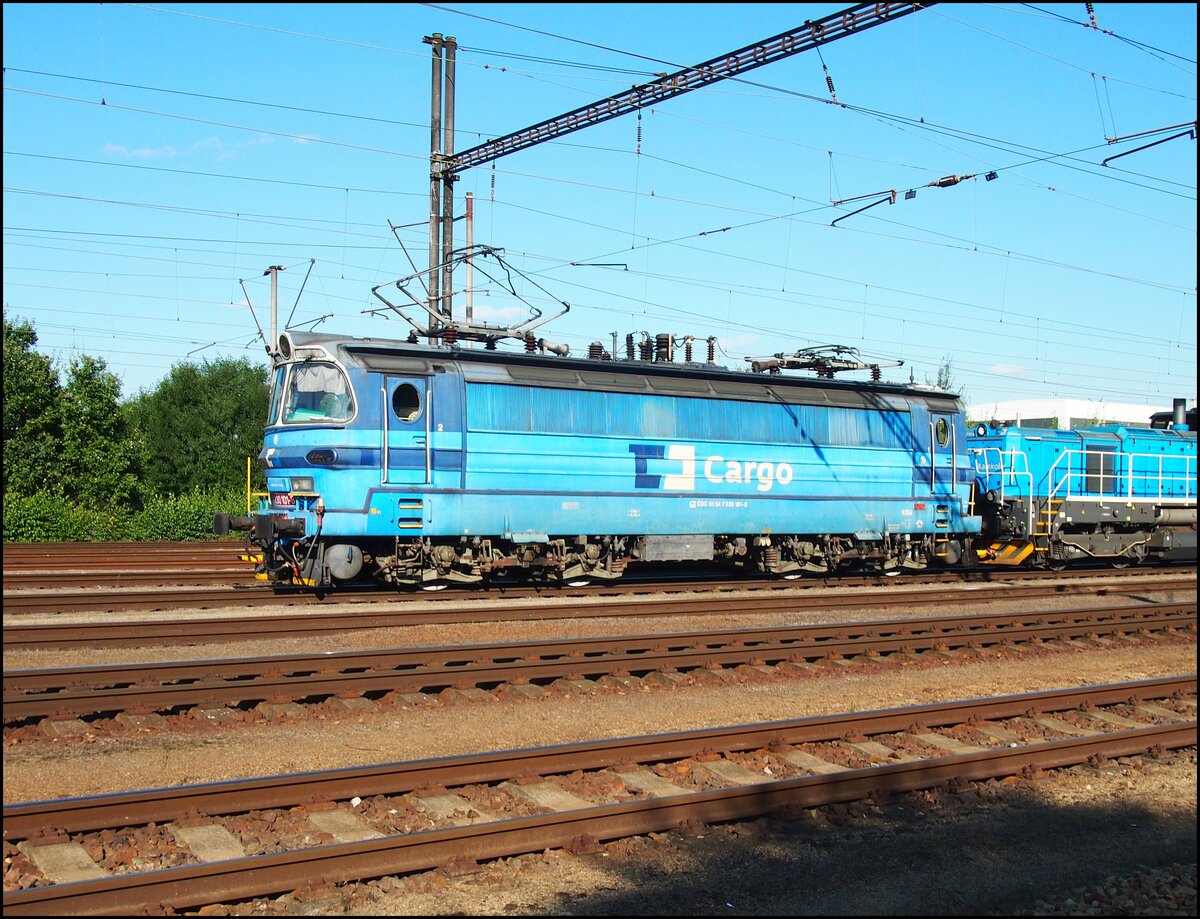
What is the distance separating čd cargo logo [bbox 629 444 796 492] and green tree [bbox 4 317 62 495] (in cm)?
2633

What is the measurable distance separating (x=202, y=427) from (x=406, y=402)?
110 feet

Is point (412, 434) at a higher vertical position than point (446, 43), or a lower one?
lower

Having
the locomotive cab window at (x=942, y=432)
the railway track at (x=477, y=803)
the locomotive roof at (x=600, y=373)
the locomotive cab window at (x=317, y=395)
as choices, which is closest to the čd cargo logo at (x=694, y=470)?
the locomotive roof at (x=600, y=373)

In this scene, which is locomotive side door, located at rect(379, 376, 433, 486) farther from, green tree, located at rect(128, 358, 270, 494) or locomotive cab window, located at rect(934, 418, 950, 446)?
green tree, located at rect(128, 358, 270, 494)

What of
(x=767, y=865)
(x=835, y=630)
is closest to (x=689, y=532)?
(x=835, y=630)

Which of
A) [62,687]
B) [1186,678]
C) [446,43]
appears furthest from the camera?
[446,43]

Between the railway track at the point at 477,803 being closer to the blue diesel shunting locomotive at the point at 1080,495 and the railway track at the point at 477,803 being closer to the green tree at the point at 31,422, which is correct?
the blue diesel shunting locomotive at the point at 1080,495

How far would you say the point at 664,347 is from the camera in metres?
20.5

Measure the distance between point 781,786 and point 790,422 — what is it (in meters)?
13.5

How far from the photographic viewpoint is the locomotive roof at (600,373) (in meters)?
16.2

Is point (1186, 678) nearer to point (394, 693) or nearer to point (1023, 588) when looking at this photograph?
point (394, 693)

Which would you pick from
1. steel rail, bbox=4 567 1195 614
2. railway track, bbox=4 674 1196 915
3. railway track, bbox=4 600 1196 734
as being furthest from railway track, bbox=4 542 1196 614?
railway track, bbox=4 674 1196 915

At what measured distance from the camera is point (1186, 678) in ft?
37.6

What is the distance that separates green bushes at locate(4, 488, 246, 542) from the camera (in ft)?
105
